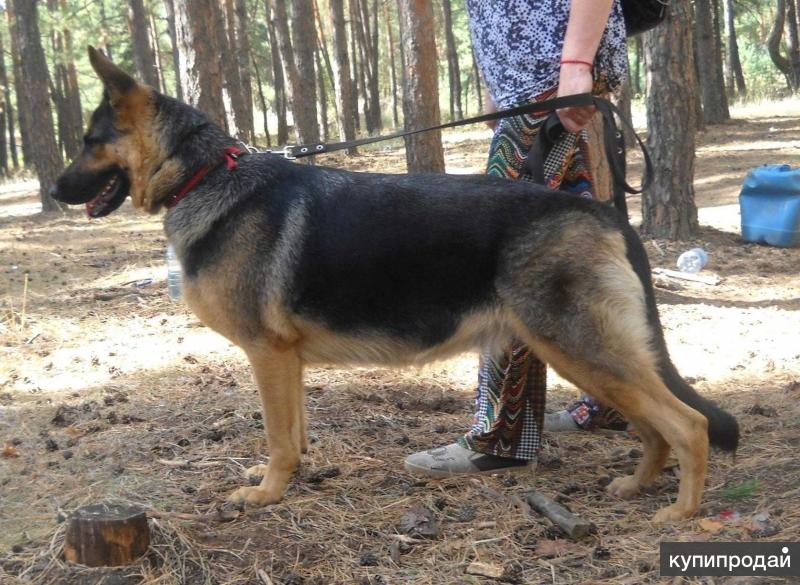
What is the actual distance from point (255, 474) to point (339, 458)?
52cm

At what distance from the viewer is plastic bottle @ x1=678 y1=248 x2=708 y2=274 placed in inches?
348

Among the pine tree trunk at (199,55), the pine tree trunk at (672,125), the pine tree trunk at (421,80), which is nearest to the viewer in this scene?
the pine tree trunk at (199,55)

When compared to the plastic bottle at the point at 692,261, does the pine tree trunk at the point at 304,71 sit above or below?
above

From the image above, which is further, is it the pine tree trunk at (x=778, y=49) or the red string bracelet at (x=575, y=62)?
the pine tree trunk at (x=778, y=49)

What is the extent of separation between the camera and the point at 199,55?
30.6 ft

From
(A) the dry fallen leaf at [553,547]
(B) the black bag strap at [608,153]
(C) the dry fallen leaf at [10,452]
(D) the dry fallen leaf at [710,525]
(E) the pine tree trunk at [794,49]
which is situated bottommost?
(A) the dry fallen leaf at [553,547]

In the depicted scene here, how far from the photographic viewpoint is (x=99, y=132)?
4.16m

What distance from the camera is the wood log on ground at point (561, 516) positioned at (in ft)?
11.4

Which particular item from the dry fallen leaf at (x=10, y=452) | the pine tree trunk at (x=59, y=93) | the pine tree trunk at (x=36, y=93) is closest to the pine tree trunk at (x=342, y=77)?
the pine tree trunk at (x=36, y=93)

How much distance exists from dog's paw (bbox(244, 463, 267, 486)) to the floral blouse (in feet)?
7.56

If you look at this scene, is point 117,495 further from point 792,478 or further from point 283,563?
point 792,478

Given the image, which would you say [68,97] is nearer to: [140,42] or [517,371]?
[140,42]

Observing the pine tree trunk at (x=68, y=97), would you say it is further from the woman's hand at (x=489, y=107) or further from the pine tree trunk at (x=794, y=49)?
the woman's hand at (x=489, y=107)

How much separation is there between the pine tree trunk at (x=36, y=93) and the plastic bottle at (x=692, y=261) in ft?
42.1
